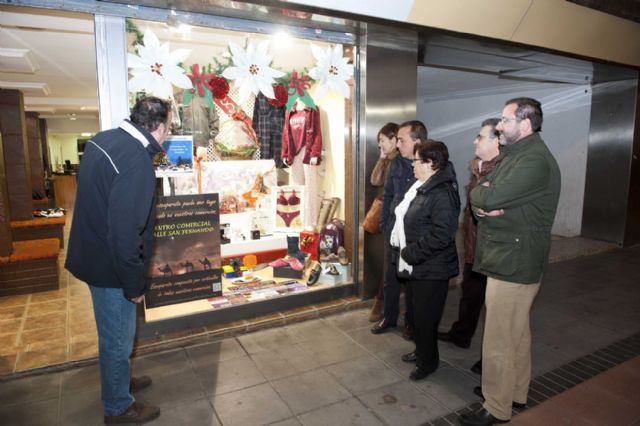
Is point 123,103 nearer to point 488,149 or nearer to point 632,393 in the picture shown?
point 488,149

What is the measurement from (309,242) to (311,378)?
2.38m

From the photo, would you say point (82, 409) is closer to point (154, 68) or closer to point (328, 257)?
point (154, 68)

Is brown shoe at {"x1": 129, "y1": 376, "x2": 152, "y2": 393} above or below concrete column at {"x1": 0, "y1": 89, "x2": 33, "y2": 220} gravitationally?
below

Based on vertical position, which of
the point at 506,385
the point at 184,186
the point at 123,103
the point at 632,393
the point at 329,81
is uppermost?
the point at 329,81

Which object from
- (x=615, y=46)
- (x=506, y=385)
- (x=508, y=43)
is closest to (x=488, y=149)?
(x=506, y=385)

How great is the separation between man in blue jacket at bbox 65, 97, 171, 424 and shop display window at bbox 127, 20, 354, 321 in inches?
43.9

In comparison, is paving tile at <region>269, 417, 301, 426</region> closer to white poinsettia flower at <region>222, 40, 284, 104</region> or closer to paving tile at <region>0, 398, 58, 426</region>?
paving tile at <region>0, 398, 58, 426</region>

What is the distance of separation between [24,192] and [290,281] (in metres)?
5.03

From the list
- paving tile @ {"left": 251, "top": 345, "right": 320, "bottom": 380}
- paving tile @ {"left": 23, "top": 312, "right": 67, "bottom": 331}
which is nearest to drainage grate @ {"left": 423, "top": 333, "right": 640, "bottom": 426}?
paving tile @ {"left": 251, "top": 345, "right": 320, "bottom": 380}

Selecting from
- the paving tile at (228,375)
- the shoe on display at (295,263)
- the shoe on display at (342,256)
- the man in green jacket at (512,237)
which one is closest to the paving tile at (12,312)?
the paving tile at (228,375)

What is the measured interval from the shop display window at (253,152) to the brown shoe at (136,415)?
110 centimetres

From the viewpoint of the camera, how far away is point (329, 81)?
402cm

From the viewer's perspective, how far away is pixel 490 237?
2.39 metres

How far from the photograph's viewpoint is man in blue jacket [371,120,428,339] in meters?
3.25
